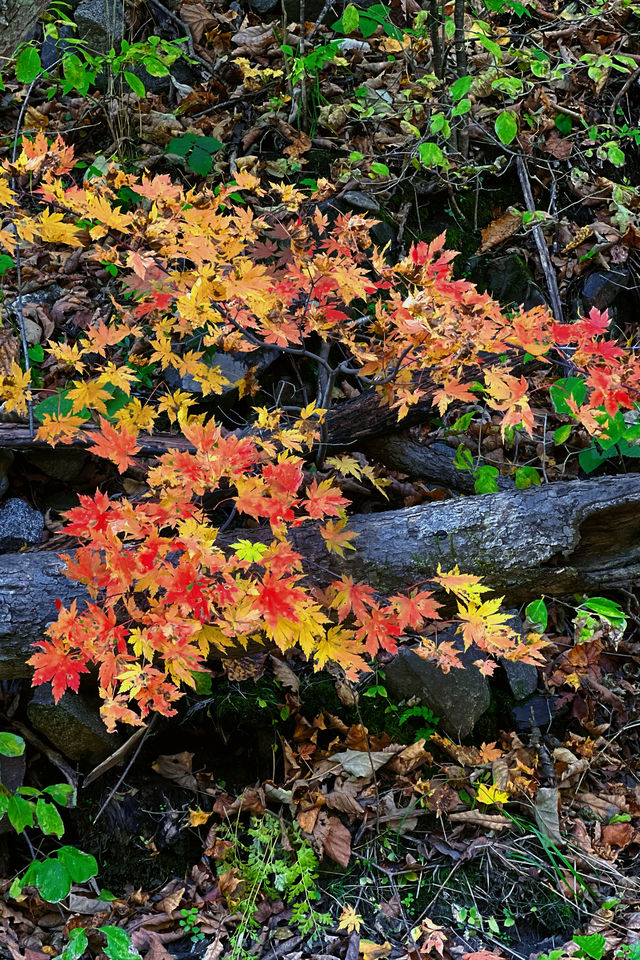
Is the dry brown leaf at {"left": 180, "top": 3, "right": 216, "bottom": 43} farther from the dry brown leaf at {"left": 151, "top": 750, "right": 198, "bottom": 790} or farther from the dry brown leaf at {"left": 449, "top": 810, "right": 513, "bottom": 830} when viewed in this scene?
the dry brown leaf at {"left": 449, "top": 810, "right": 513, "bottom": 830}

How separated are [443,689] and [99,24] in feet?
14.7

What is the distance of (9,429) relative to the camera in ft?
10.3

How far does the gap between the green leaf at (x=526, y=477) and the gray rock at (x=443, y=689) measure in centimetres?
84

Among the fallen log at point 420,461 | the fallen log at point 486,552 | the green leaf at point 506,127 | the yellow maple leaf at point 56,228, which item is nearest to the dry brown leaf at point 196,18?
the green leaf at point 506,127

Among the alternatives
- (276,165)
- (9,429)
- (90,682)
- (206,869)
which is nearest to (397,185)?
(276,165)

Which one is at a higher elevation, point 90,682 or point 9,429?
point 9,429

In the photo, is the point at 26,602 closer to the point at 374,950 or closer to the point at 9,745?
the point at 9,745

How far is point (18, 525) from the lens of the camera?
3.28 metres

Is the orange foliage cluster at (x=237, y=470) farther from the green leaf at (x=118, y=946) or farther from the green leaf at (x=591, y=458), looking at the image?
the green leaf at (x=591, y=458)

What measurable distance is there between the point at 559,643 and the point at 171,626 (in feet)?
7.12

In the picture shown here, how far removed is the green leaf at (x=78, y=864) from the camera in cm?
226

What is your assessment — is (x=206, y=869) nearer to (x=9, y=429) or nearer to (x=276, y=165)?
(x=9, y=429)

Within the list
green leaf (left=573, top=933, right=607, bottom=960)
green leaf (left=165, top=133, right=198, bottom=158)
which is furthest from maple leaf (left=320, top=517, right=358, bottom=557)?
green leaf (left=165, top=133, right=198, bottom=158)

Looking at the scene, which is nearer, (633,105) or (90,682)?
(90,682)
